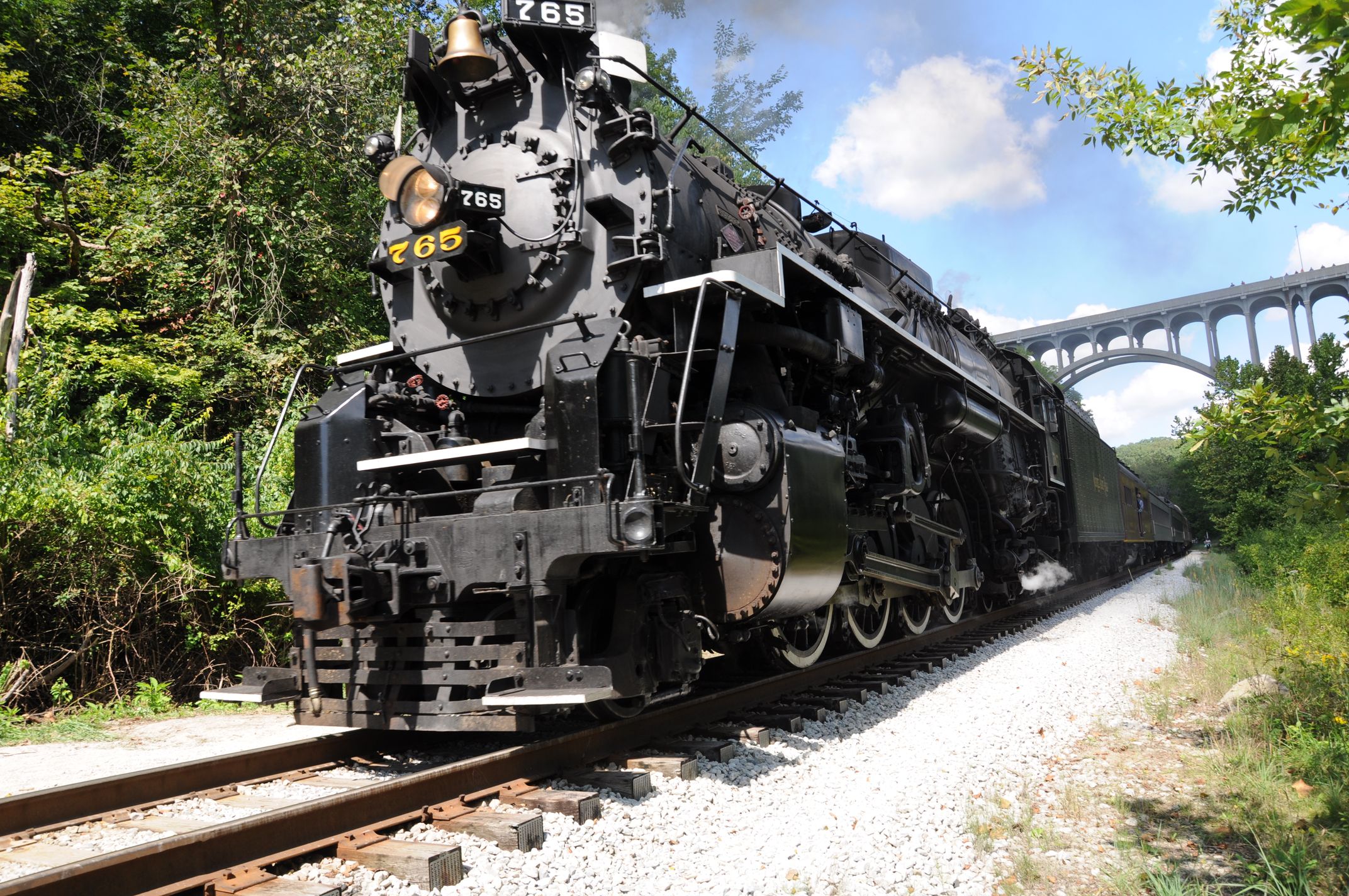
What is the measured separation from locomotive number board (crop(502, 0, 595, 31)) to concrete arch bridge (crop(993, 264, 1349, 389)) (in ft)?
133

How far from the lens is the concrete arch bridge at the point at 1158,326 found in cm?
4225

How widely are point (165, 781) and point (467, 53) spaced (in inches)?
162

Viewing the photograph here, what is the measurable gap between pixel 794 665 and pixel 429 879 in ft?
12.2

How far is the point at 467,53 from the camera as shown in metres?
5.13

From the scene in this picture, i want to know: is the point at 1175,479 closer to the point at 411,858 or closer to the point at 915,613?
the point at 915,613

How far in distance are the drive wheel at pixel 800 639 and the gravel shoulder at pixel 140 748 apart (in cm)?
277

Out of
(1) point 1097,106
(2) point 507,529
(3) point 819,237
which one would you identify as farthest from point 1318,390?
(2) point 507,529

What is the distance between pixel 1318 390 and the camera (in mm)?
17578

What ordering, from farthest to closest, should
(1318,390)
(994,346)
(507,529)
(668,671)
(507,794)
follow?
1. (1318,390)
2. (994,346)
3. (668,671)
4. (507,529)
5. (507,794)

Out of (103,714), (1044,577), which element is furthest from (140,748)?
(1044,577)

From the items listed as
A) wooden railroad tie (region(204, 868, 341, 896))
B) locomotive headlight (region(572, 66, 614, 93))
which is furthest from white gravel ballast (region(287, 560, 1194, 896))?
locomotive headlight (region(572, 66, 614, 93))

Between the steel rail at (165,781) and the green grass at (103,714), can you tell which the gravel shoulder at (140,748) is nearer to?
the green grass at (103,714)

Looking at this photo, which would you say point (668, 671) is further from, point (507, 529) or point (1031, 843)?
point (1031, 843)

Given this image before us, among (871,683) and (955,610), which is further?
(955,610)
